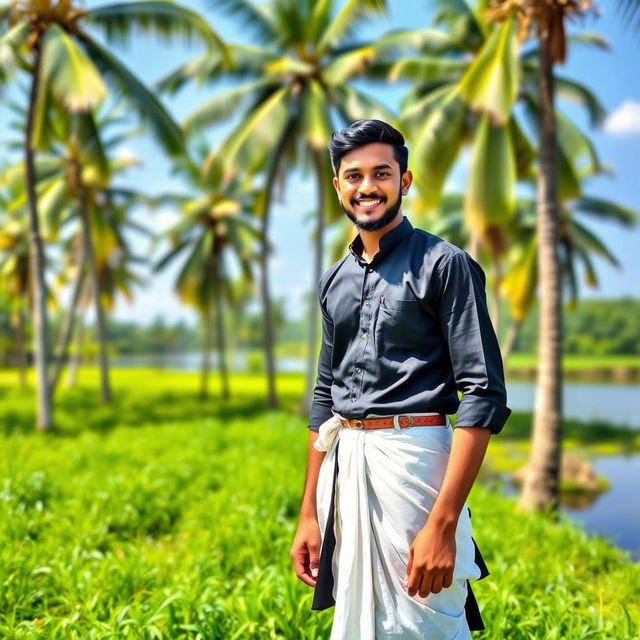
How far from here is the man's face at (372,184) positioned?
67.9 inches

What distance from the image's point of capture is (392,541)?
169cm

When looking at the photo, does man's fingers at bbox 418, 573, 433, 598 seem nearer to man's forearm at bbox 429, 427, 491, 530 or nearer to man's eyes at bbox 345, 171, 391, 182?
man's forearm at bbox 429, 427, 491, 530

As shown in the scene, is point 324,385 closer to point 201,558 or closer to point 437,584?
point 437,584

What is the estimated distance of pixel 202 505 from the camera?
19.9ft

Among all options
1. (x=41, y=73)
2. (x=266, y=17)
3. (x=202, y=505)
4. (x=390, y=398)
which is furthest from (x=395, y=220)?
(x=266, y=17)

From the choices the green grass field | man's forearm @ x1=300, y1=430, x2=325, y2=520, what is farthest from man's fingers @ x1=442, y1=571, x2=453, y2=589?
the green grass field

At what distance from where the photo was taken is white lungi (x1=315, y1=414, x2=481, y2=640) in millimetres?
1659

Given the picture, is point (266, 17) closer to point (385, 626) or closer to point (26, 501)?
point (26, 501)

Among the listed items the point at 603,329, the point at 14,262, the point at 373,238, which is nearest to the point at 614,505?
the point at 373,238

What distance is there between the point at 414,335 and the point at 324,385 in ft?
1.40

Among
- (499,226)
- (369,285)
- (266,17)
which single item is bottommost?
(369,285)

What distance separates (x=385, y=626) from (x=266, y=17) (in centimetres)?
1533

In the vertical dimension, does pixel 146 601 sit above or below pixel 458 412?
below

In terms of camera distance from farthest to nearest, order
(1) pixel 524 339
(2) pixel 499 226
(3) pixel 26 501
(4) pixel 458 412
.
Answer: (1) pixel 524 339, (2) pixel 499 226, (3) pixel 26 501, (4) pixel 458 412
